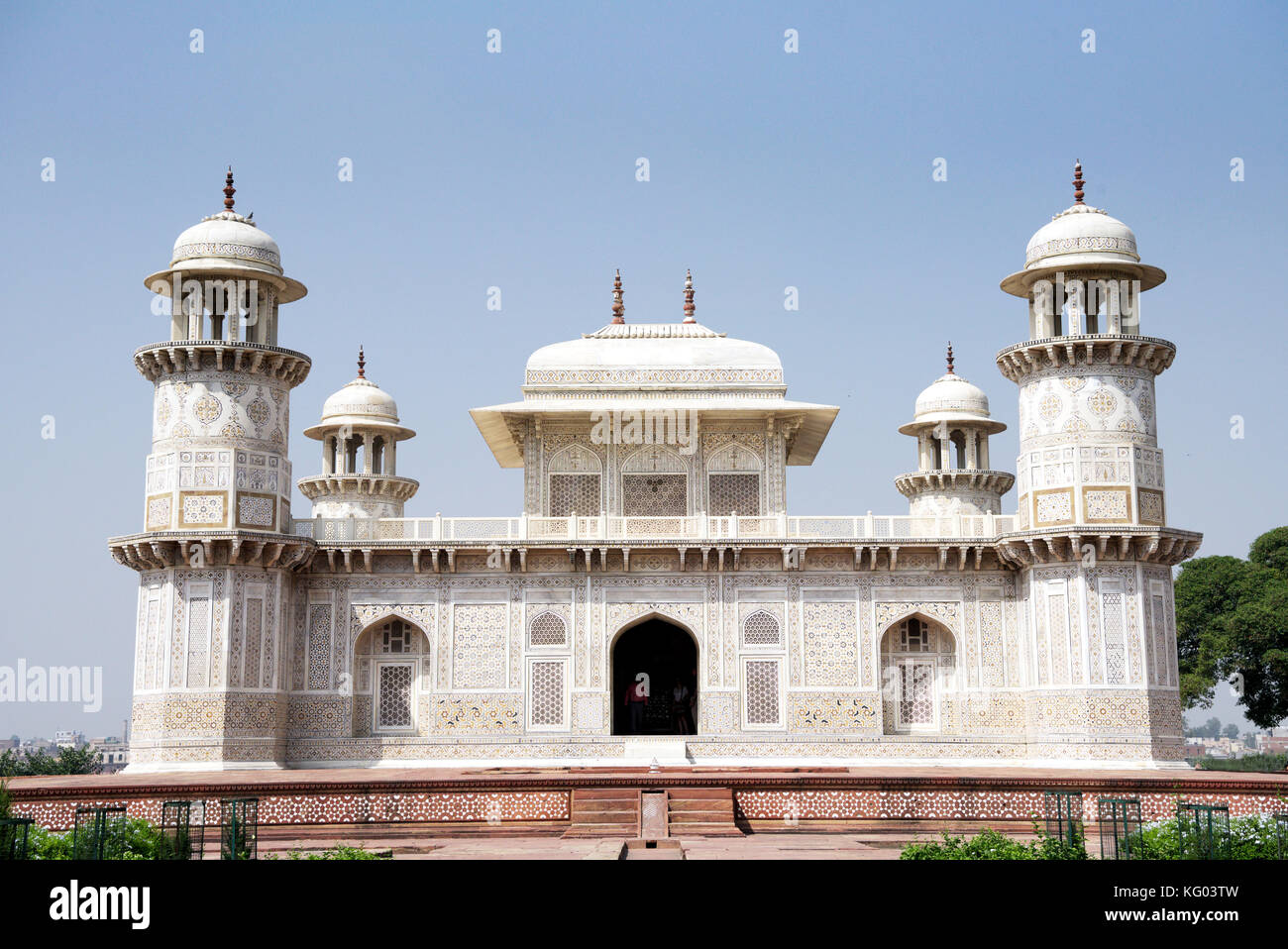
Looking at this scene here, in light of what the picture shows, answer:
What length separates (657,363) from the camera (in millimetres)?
26281

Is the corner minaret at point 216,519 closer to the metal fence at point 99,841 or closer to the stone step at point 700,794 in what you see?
the stone step at point 700,794

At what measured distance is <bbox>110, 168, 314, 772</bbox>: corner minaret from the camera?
71.2 ft

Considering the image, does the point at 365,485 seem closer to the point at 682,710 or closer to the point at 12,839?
the point at 682,710

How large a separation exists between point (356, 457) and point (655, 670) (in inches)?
450

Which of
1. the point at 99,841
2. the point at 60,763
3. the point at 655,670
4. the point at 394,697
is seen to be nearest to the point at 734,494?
the point at 655,670

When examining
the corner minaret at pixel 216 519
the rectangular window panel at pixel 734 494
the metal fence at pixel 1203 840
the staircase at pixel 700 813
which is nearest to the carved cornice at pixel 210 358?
the corner minaret at pixel 216 519

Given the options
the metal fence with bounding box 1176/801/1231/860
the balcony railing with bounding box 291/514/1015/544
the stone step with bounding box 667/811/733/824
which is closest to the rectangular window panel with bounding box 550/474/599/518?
the balcony railing with bounding box 291/514/1015/544

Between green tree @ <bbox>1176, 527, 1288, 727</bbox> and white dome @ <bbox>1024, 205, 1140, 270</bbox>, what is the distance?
18.2m

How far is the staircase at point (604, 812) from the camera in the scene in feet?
52.6

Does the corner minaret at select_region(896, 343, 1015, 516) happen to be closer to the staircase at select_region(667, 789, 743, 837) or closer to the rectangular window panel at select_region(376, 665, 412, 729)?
the rectangular window panel at select_region(376, 665, 412, 729)
